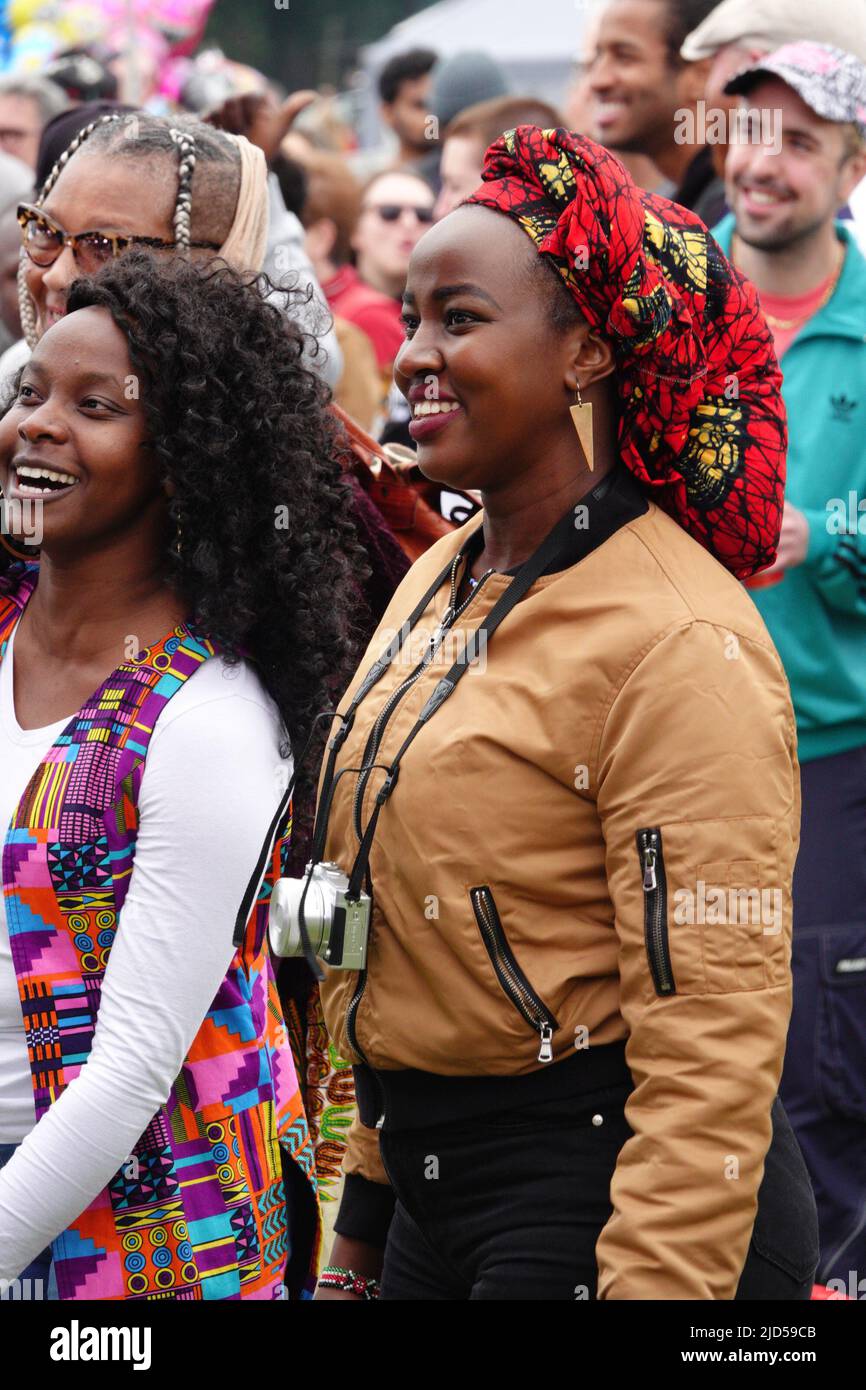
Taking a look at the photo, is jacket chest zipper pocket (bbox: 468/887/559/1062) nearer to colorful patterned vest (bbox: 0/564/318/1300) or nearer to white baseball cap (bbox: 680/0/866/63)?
colorful patterned vest (bbox: 0/564/318/1300)

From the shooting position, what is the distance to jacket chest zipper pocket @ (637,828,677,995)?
6.92 feet

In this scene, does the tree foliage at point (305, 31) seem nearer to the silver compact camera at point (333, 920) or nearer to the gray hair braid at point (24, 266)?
the gray hair braid at point (24, 266)

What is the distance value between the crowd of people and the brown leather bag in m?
0.44

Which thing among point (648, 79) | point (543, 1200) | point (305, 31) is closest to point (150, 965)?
point (543, 1200)

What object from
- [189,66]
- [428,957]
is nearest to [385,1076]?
[428,957]

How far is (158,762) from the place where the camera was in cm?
236

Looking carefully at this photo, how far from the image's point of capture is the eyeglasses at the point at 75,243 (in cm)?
318

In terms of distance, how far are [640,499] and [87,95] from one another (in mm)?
7483

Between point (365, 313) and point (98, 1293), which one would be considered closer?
point (98, 1293)

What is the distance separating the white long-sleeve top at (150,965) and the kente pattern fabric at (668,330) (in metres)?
0.65

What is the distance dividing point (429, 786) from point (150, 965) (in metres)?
0.42

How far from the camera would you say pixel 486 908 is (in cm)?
221

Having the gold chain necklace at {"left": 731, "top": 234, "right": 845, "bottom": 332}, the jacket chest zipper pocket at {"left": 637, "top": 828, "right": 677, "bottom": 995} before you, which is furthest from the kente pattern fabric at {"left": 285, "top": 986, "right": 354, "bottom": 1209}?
the gold chain necklace at {"left": 731, "top": 234, "right": 845, "bottom": 332}
